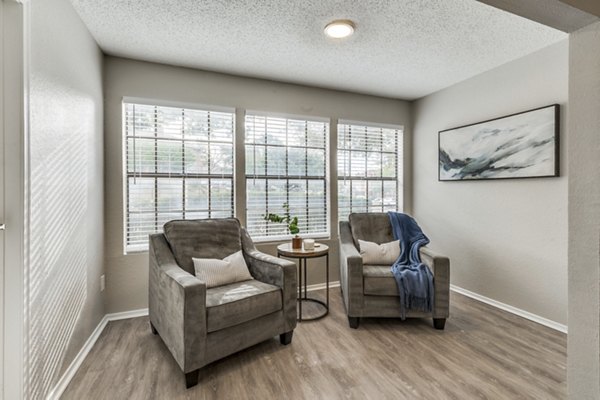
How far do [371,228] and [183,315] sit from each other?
2.08 meters

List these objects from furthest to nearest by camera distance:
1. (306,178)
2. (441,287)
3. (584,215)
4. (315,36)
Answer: (306,178)
(441,287)
(315,36)
(584,215)

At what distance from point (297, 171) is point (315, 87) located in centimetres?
103

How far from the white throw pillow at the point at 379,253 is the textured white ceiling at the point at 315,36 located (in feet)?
5.90

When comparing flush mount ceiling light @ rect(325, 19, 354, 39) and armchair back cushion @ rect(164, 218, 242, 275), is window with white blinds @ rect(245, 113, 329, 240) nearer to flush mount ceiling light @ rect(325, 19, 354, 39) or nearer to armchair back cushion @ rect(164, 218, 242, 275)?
armchair back cushion @ rect(164, 218, 242, 275)

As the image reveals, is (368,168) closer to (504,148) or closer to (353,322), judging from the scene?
(504,148)

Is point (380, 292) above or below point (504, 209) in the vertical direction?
below

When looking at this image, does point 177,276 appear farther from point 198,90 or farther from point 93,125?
point 198,90

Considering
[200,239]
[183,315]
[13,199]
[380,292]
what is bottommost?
[380,292]

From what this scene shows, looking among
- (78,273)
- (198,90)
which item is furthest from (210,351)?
(198,90)

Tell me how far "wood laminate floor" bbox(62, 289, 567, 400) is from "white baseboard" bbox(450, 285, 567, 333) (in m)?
0.09

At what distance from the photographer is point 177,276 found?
1.98 meters

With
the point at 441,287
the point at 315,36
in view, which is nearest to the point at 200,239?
the point at 315,36

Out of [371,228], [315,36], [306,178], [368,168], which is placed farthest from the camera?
[368,168]

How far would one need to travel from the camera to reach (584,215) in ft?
3.83
